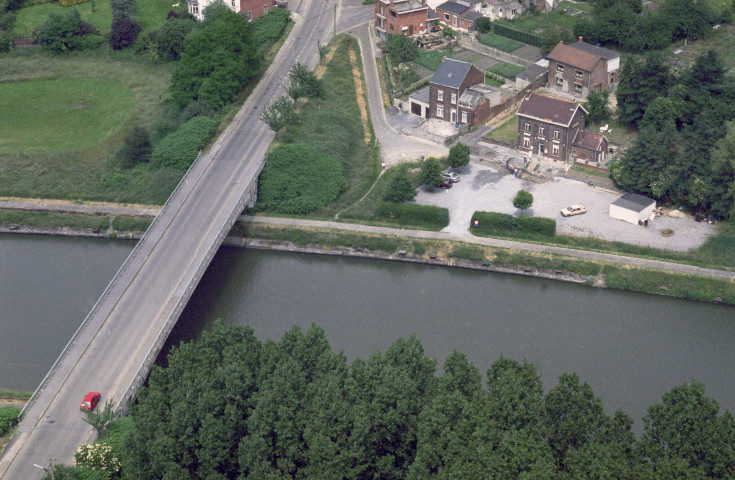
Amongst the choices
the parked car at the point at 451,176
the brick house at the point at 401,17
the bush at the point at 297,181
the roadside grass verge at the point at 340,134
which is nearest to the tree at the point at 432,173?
the parked car at the point at 451,176

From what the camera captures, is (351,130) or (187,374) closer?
(187,374)

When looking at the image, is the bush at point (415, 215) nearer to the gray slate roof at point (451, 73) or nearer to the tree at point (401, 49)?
the gray slate roof at point (451, 73)

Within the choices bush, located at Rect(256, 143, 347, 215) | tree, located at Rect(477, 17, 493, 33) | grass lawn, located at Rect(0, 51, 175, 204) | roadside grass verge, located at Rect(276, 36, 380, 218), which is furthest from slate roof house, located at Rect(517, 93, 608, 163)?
grass lawn, located at Rect(0, 51, 175, 204)

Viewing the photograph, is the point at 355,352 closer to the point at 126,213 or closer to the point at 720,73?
the point at 126,213

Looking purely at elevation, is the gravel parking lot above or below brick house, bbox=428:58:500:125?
below

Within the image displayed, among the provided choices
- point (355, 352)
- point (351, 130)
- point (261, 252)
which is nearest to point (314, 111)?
point (351, 130)

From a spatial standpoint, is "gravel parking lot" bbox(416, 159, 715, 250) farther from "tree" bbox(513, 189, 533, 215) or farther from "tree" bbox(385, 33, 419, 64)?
"tree" bbox(385, 33, 419, 64)

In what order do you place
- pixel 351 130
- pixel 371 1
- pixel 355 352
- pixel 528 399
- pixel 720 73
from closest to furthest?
pixel 528 399 → pixel 355 352 → pixel 720 73 → pixel 351 130 → pixel 371 1
